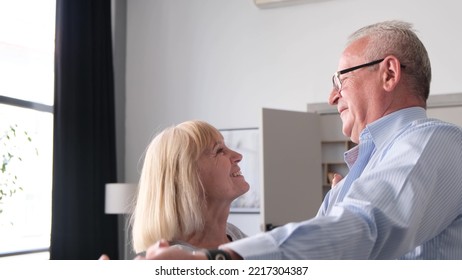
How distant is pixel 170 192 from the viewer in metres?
1.81

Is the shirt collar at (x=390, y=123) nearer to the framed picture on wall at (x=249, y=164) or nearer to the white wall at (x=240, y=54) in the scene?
the white wall at (x=240, y=54)

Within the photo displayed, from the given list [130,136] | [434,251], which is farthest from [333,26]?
[434,251]

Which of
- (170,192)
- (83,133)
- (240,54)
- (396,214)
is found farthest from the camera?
(240,54)

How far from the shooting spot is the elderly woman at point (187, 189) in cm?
179

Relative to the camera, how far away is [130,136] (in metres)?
7.45

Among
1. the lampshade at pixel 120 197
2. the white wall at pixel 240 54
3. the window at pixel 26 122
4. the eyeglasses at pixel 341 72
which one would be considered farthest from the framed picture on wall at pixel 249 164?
the eyeglasses at pixel 341 72

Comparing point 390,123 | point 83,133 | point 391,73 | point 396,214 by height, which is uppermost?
point 83,133

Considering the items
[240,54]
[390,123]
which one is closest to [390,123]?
[390,123]

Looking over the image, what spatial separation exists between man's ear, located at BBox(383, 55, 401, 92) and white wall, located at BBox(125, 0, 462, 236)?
185 inches

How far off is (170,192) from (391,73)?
0.72 meters

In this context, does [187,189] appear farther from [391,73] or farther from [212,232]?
[391,73]

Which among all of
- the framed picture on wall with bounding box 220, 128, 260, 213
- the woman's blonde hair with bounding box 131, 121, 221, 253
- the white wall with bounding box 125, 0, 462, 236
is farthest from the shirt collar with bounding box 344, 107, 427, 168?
the framed picture on wall with bounding box 220, 128, 260, 213

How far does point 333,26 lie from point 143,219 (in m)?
5.04

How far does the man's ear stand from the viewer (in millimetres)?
1481
